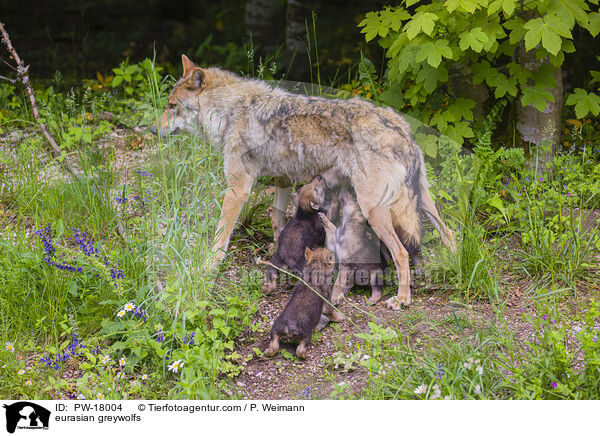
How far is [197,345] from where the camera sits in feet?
13.5

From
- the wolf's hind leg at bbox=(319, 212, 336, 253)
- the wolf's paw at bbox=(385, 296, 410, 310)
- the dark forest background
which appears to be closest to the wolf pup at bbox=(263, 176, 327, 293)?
the wolf's hind leg at bbox=(319, 212, 336, 253)

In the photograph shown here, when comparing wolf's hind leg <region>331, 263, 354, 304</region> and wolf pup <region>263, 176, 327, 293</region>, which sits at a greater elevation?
wolf pup <region>263, 176, 327, 293</region>

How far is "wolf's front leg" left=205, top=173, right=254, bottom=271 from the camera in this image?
17.0 feet

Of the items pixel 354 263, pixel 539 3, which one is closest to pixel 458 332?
pixel 354 263

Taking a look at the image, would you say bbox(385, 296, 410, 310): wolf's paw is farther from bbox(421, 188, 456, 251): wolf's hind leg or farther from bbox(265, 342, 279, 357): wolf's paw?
bbox(265, 342, 279, 357): wolf's paw

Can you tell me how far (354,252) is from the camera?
16.2 feet

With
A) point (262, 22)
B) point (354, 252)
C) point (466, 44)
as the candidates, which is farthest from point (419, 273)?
point (262, 22)

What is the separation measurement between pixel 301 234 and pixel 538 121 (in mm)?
2985

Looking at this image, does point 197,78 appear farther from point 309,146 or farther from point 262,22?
point 262,22

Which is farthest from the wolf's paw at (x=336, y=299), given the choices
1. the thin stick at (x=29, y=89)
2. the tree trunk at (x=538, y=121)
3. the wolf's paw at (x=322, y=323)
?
the thin stick at (x=29, y=89)

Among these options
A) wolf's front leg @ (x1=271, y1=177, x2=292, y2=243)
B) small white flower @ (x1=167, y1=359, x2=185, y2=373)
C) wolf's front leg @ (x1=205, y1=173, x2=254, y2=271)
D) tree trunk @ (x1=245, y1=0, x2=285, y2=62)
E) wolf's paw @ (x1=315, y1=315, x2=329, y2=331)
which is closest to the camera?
small white flower @ (x1=167, y1=359, x2=185, y2=373)

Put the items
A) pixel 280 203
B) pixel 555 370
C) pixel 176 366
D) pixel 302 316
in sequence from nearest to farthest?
pixel 555 370, pixel 176 366, pixel 302 316, pixel 280 203

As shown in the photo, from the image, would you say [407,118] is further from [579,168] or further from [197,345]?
[197,345]
